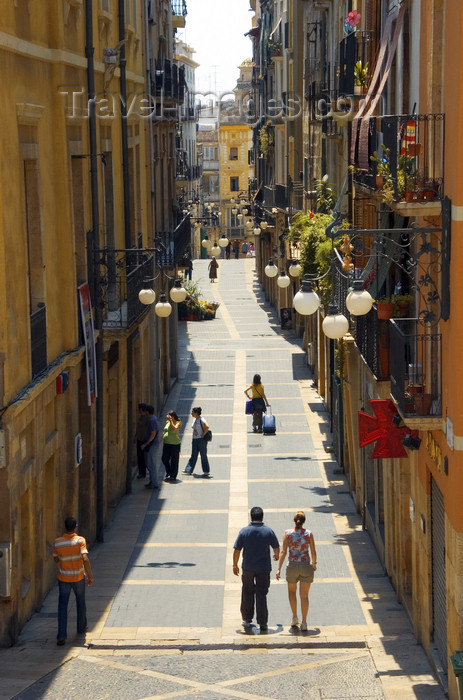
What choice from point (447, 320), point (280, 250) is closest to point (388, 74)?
point (447, 320)

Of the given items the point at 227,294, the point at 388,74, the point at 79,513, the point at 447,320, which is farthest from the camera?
the point at 227,294

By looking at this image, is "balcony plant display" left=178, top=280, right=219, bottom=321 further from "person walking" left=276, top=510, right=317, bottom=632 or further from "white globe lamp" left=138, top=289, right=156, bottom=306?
"person walking" left=276, top=510, right=317, bottom=632

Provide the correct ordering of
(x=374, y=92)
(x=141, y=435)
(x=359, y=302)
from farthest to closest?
(x=141, y=435), (x=374, y=92), (x=359, y=302)

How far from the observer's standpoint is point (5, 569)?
14.3 meters

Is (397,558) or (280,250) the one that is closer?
(397,558)

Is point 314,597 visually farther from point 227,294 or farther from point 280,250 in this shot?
point 227,294

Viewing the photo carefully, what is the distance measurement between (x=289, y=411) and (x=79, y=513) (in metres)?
12.1

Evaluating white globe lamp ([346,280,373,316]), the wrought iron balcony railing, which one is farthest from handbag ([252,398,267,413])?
white globe lamp ([346,280,373,316])

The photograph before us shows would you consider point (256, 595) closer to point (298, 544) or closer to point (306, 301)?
point (298, 544)

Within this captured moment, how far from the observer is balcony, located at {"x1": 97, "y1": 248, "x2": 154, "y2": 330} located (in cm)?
2073

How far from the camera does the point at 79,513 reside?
19594 millimetres

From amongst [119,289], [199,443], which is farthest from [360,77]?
[199,443]

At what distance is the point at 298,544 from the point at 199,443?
9.20m

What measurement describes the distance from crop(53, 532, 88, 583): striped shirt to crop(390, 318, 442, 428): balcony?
4.14 m
